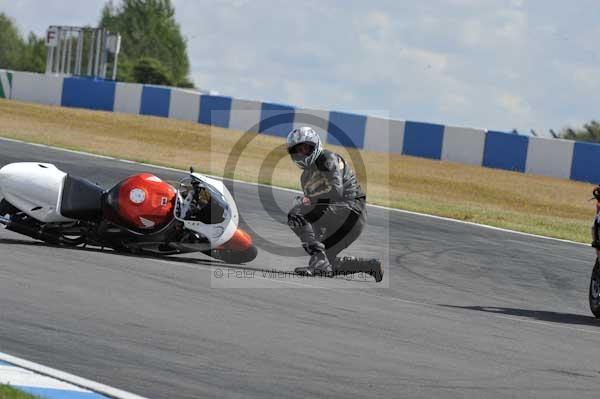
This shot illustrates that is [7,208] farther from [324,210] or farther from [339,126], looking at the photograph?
[339,126]

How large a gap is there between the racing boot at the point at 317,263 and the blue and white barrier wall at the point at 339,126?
21.0 meters

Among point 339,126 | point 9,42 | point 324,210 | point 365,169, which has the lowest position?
point 365,169

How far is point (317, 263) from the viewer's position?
10938mm

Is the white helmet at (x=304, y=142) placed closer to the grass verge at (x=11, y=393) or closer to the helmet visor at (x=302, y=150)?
the helmet visor at (x=302, y=150)

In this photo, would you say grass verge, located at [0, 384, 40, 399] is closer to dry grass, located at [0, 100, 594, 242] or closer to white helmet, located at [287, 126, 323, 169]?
white helmet, located at [287, 126, 323, 169]

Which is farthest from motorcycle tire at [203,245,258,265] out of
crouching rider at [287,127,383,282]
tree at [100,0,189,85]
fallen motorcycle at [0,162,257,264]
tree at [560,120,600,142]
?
tree at [100,0,189,85]

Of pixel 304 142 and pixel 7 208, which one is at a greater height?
pixel 304 142

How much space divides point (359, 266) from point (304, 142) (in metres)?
1.35

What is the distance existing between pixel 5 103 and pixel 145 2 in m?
64.8

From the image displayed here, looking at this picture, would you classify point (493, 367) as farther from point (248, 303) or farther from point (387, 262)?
point (387, 262)

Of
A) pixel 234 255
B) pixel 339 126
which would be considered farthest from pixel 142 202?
pixel 339 126

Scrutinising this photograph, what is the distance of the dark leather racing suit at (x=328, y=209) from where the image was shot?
35.5 feet

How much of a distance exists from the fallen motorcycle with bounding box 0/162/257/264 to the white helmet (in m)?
0.77

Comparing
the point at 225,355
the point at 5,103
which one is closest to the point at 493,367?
the point at 225,355
